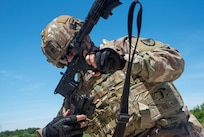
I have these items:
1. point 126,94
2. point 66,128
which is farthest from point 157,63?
point 66,128

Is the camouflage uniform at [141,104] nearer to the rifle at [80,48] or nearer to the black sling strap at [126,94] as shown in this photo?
the rifle at [80,48]

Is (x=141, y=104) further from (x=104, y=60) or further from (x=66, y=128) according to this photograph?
(x=104, y=60)

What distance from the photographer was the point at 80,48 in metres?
3.80

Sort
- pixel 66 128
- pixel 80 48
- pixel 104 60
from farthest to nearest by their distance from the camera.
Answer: pixel 80 48
pixel 66 128
pixel 104 60

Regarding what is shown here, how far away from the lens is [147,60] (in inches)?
151

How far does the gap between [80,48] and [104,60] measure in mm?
573

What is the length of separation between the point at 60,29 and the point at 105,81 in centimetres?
83

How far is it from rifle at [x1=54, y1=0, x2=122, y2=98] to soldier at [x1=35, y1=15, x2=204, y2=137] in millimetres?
158

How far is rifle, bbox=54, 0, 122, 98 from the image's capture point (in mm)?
3408

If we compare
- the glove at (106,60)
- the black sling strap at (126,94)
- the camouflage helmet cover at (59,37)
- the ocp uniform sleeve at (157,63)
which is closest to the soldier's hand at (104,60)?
the glove at (106,60)

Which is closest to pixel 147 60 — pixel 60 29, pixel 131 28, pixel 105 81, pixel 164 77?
pixel 164 77

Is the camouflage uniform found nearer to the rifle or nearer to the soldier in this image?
the soldier

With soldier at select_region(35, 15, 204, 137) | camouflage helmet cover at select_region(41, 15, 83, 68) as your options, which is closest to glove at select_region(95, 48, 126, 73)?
soldier at select_region(35, 15, 204, 137)

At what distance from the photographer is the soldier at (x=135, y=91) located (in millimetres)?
4102
